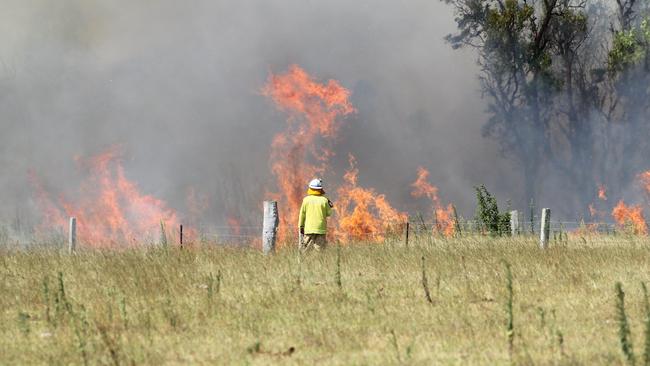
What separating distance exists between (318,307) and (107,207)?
16.0m

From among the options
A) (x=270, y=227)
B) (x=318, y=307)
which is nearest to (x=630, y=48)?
(x=270, y=227)

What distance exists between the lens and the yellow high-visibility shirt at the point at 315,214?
14.7m

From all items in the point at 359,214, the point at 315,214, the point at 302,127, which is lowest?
the point at 315,214

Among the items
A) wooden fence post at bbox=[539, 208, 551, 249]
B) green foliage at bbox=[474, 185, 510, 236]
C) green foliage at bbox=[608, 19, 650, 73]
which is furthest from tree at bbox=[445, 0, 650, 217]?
wooden fence post at bbox=[539, 208, 551, 249]

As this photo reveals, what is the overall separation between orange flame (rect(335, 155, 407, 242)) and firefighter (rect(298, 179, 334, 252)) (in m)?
4.56

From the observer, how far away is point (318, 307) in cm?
944

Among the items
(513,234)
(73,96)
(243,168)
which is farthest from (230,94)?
(513,234)

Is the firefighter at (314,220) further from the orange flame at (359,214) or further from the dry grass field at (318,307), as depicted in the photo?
the orange flame at (359,214)

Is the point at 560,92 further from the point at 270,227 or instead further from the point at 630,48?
the point at 270,227

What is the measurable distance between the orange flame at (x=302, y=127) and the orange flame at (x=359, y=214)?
1143 mm

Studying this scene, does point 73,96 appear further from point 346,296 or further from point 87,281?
point 346,296

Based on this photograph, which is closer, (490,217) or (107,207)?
(490,217)

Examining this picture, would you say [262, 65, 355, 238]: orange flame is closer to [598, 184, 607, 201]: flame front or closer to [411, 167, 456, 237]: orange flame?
[411, 167, 456, 237]: orange flame

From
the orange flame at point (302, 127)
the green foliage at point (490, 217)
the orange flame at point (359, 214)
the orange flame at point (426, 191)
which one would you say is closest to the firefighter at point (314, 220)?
the orange flame at point (359, 214)
